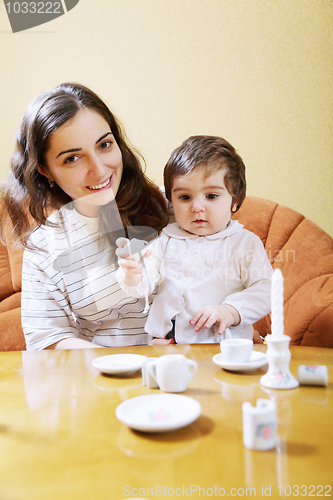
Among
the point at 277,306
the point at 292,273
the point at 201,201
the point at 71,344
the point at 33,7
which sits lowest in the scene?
the point at 292,273

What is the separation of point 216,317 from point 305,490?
2.63ft

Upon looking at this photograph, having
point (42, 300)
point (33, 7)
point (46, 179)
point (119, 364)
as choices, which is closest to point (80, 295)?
point (42, 300)

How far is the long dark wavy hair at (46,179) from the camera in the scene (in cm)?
143

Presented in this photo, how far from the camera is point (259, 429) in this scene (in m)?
0.56

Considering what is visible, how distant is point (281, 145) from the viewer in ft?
8.00

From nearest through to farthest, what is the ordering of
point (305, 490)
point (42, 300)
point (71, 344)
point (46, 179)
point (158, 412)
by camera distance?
point (305, 490) < point (158, 412) < point (71, 344) < point (42, 300) < point (46, 179)

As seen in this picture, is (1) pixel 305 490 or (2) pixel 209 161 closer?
(1) pixel 305 490

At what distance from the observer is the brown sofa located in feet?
4.96

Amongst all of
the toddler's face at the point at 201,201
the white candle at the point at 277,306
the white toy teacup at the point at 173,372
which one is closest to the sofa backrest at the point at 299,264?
the toddler's face at the point at 201,201

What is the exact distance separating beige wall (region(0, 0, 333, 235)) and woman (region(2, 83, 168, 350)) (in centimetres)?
86

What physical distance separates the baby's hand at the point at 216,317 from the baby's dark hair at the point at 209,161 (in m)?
0.44

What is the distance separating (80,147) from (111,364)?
31.4 inches

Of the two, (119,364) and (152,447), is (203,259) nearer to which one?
(119,364)

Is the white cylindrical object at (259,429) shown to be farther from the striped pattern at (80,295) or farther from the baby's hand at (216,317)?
the striped pattern at (80,295)
